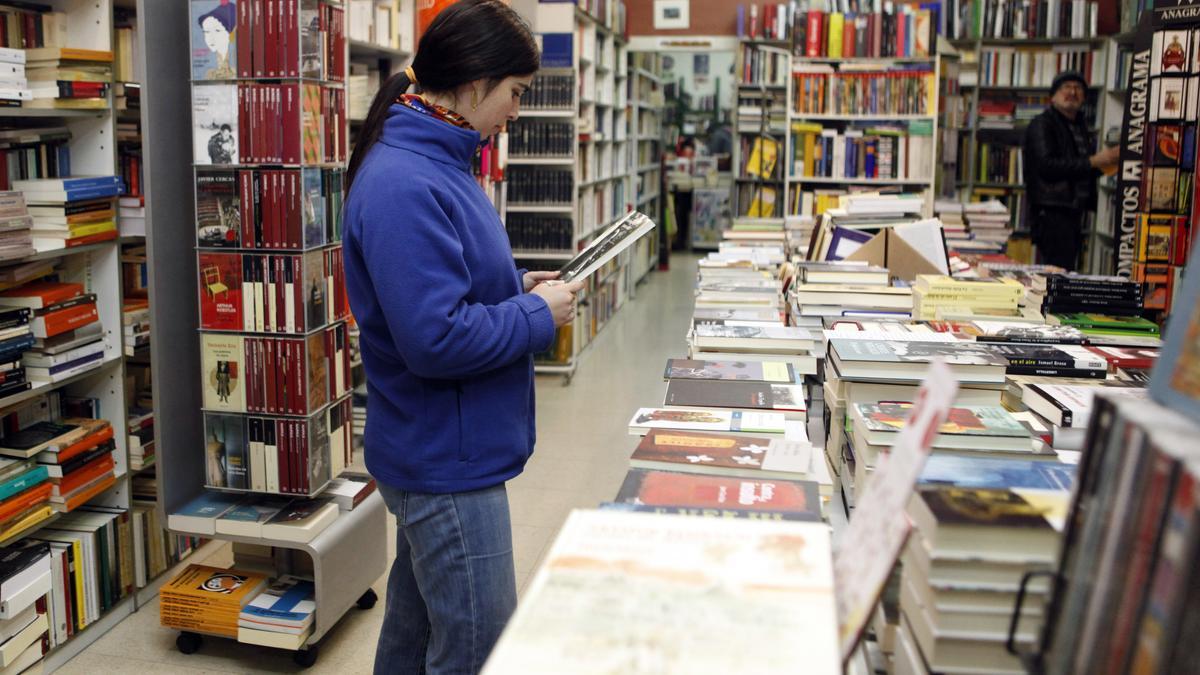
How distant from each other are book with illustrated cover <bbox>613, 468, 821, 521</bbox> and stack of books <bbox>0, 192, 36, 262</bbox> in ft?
6.50

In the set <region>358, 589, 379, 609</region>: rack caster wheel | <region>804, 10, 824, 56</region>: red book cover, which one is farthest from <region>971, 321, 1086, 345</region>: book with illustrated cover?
<region>804, 10, 824, 56</region>: red book cover

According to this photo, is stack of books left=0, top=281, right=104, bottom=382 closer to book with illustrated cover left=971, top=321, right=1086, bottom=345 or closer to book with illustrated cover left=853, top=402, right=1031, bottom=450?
book with illustrated cover left=853, top=402, right=1031, bottom=450

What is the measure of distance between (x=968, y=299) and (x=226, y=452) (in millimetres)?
2077

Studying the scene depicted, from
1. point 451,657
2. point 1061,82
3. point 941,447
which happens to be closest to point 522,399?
point 451,657

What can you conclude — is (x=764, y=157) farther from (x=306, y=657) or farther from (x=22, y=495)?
(x=22, y=495)

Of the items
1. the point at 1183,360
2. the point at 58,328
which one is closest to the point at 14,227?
the point at 58,328

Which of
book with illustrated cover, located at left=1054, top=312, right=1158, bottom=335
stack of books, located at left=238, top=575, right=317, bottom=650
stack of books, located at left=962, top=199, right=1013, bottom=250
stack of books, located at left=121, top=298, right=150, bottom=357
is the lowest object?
stack of books, located at left=238, top=575, right=317, bottom=650

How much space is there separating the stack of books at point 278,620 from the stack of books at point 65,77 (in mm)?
1437

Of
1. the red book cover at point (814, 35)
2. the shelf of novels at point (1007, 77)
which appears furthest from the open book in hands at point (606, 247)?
the shelf of novels at point (1007, 77)

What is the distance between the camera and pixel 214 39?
2.65 meters

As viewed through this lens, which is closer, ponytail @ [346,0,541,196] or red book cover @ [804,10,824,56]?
ponytail @ [346,0,541,196]

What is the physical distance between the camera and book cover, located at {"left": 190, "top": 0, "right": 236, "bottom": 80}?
8.63 ft

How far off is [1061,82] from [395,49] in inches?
155

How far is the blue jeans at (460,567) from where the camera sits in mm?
1709
